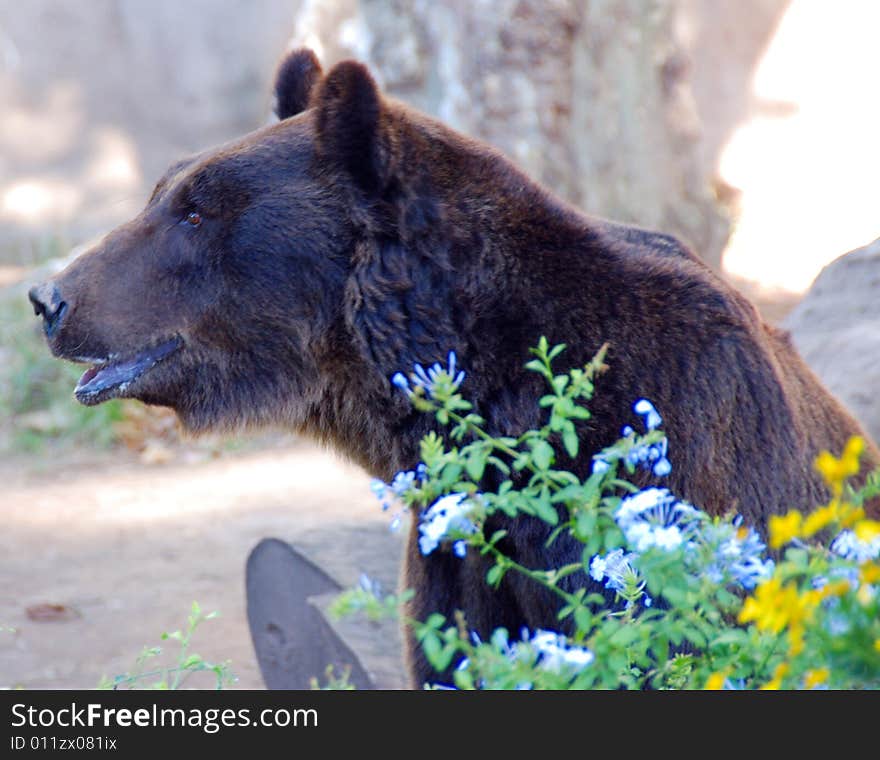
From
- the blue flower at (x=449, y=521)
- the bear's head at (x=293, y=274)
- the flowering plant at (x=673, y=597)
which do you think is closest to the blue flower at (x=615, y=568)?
the flowering plant at (x=673, y=597)

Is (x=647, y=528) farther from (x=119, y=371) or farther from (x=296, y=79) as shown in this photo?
(x=296, y=79)

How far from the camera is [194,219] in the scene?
2.99m

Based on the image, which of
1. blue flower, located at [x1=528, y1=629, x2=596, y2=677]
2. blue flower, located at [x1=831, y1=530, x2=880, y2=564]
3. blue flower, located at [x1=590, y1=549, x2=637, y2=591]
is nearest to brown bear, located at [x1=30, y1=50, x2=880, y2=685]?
blue flower, located at [x1=590, y1=549, x2=637, y2=591]

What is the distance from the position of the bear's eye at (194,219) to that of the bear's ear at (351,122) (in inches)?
14.7

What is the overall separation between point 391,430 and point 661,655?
141cm

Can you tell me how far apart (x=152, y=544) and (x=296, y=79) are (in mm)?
3365

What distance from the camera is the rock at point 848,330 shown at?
4352 mm

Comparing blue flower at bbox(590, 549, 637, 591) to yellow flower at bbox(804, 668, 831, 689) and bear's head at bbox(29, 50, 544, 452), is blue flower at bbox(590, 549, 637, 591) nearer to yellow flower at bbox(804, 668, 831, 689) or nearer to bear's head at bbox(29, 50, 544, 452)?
yellow flower at bbox(804, 668, 831, 689)

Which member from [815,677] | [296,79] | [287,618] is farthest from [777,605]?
[287,618]

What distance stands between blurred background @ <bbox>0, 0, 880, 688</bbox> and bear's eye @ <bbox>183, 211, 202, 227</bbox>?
0.66 m

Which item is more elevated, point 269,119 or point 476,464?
point 269,119

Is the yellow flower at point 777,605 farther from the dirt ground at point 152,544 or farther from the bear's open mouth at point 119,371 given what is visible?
the dirt ground at point 152,544

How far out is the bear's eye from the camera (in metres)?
2.98

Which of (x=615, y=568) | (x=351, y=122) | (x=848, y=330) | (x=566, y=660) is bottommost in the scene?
(x=848, y=330)
